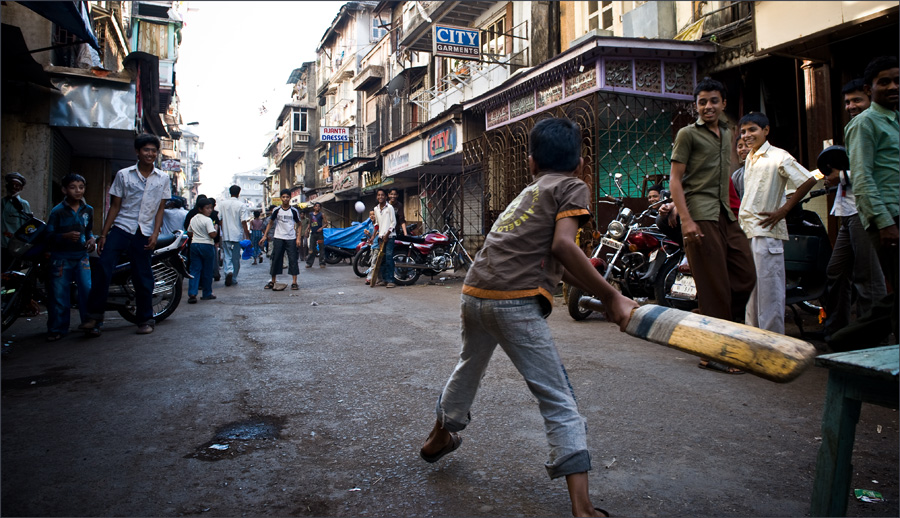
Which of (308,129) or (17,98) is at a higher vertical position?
(308,129)

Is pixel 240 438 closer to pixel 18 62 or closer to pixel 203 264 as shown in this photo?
pixel 203 264

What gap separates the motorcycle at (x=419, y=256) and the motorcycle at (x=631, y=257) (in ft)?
16.7

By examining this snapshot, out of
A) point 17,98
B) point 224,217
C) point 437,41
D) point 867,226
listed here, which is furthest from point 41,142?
point 867,226

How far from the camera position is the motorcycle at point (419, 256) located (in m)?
Result: 11.2

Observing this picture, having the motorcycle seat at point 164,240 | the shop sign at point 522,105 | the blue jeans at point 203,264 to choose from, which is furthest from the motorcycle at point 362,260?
the motorcycle seat at point 164,240

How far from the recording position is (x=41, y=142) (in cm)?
998

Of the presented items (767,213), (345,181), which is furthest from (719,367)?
(345,181)

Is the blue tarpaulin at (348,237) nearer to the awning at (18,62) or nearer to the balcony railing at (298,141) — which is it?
the awning at (18,62)

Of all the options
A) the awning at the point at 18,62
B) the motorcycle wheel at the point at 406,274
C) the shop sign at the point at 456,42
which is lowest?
the motorcycle wheel at the point at 406,274

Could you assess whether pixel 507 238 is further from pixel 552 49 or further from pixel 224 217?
pixel 552 49

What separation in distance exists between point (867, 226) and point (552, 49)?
10.5 metres

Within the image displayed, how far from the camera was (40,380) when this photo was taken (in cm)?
398

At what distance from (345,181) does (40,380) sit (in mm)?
26167

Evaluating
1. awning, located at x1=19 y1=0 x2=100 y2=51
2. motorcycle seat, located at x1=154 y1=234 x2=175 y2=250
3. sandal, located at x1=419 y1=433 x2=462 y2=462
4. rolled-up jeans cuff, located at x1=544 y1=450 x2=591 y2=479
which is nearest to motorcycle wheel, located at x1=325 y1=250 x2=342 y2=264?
motorcycle seat, located at x1=154 y1=234 x2=175 y2=250
